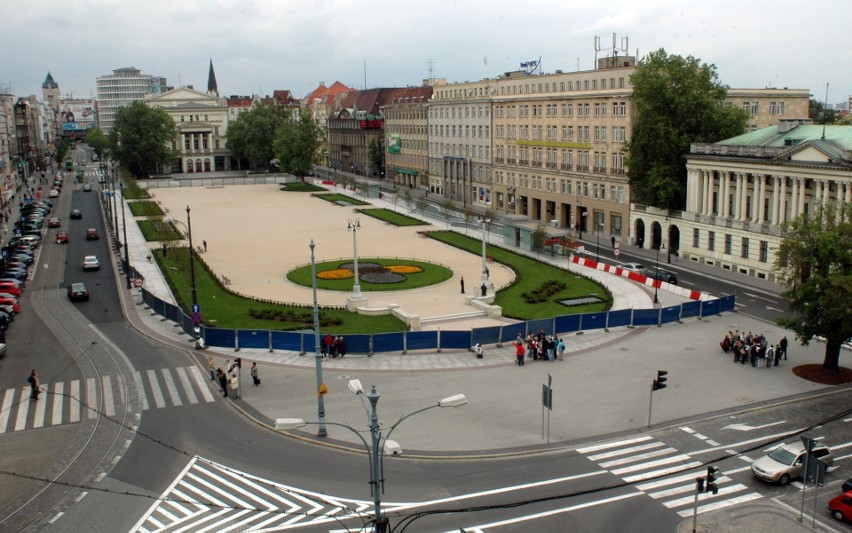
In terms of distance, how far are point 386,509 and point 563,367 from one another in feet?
53.8

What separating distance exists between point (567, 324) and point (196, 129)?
14127 centimetres

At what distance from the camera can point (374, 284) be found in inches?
2164

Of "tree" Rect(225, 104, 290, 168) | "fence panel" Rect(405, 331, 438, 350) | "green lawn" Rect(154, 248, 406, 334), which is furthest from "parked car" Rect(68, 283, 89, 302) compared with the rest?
"tree" Rect(225, 104, 290, 168)

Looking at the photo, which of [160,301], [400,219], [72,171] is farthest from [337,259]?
[72,171]

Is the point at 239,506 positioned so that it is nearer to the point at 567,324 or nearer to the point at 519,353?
the point at 519,353

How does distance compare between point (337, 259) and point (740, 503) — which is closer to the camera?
point (740, 503)

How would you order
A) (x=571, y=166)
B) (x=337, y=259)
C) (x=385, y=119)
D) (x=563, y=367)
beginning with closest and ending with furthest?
(x=563, y=367) < (x=337, y=259) < (x=571, y=166) < (x=385, y=119)

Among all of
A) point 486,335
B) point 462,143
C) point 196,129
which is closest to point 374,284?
point 486,335

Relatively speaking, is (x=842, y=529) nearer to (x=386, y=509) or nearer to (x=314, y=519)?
(x=386, y=509)

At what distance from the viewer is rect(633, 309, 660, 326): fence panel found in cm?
4459

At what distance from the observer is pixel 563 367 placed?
123 feet

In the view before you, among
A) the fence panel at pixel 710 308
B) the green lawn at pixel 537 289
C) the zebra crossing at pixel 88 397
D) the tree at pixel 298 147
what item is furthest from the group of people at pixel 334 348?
the tree at pixel 298 147

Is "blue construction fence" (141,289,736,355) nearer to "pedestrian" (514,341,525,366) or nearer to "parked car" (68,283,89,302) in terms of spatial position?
"pedestrian" (514,341,525,366)

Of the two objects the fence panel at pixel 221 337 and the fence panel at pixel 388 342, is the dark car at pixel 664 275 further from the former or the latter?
the fence panel at pixel 221 337
